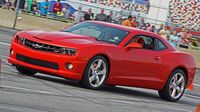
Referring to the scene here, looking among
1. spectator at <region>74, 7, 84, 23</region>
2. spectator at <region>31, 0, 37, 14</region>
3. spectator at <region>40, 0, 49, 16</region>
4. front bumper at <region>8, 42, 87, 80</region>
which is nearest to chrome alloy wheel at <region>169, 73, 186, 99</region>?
front bumper at <region>8, 42, 87, 80</region>

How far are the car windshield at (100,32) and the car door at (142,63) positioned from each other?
26 centimetres

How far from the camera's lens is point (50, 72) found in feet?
38.9

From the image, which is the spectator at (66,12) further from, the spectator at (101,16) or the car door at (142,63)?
the car door at (142,63)

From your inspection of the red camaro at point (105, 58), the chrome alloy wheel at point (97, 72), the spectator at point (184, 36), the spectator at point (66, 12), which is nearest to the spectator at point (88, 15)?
the spectator at point (66, 12)

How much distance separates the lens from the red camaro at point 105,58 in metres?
11.8

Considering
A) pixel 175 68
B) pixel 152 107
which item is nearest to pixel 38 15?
A: pixel 175 68

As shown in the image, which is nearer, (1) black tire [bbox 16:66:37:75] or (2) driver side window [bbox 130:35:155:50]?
(1) black tire [bbox 16:66:37:75]

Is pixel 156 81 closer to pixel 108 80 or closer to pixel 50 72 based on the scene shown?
pixel 108 80

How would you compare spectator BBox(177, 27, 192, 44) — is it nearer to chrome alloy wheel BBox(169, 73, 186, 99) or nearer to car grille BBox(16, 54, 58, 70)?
chrome alloy wheel BBox(169, 73, 186, 99)

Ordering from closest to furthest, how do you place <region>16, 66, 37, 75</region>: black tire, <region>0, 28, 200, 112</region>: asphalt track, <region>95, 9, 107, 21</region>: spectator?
<region>0, 28, 200, 112</region>: asphalt track → <region>16, 66, 37, 75</region>: black tire → <region>95, 9, 107, 21</region>: spectator

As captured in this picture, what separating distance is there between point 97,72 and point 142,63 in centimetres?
126

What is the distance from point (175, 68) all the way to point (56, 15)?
18.8 metres

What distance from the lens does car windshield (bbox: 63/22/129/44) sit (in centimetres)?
1283

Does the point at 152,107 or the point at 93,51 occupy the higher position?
the point at 93,51
